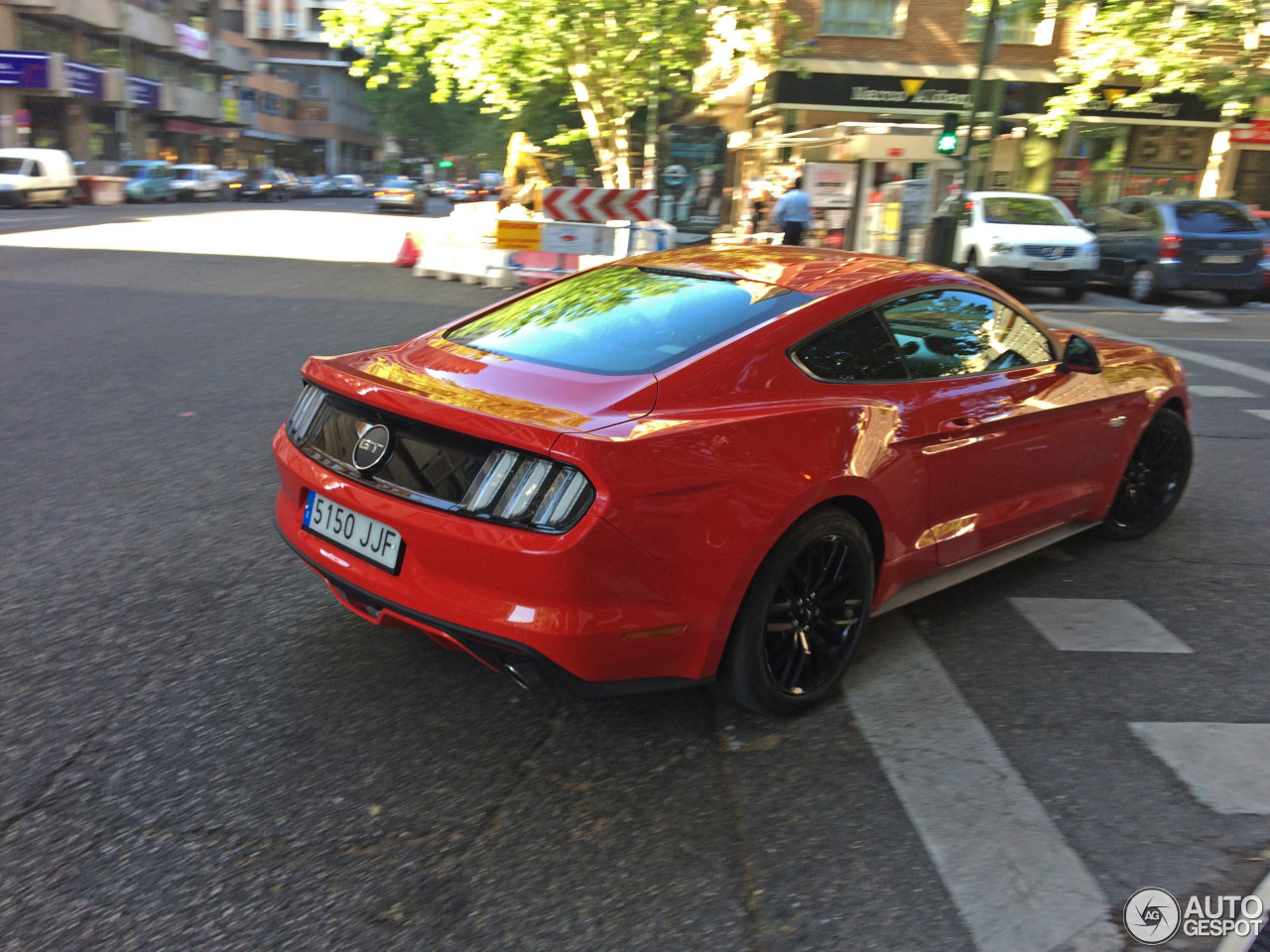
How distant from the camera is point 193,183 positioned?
4416 cm

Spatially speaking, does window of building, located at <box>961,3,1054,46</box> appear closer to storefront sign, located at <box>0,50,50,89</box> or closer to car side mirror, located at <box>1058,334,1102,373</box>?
car side mirror, located at <box>1058,334,1102,373</box>

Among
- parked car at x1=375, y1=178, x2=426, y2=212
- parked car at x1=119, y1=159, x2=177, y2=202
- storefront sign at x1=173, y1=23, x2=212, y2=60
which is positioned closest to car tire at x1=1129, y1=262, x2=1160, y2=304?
parked car at x1=375, y1=178, x2=426, y2=212

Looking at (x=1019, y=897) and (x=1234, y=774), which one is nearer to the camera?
(x=1019, y=897)

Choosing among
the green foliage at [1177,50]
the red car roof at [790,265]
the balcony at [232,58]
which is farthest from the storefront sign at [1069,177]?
the balcony at [232,58]

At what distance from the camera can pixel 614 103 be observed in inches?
1183

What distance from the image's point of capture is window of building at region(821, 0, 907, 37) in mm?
29906

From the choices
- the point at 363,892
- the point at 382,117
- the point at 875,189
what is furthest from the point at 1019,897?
the point at 382,117

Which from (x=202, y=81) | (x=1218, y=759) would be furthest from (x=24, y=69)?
(x=1218, y=759)

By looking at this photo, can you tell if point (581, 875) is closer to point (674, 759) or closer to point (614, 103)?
point (674, 759)

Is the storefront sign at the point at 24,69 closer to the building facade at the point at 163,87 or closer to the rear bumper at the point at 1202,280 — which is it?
the building facade at the point at 163,87

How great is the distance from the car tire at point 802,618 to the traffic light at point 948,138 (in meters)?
15.7

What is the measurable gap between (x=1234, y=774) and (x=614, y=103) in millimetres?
29082

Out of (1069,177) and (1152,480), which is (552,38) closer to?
(1069,177)

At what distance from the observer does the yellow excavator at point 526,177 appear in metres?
18.8
